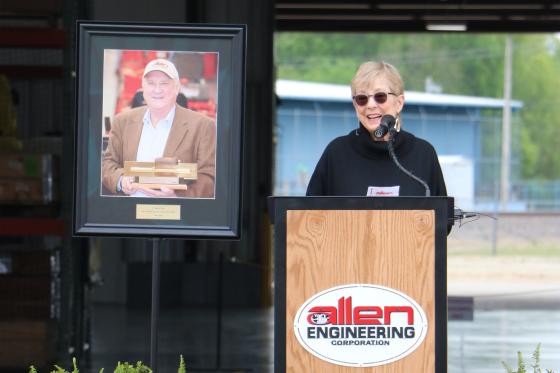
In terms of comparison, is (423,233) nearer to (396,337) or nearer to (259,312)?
(396,337)

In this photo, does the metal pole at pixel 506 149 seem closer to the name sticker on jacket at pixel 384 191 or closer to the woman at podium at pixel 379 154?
the woman at podium at pixel 379 154

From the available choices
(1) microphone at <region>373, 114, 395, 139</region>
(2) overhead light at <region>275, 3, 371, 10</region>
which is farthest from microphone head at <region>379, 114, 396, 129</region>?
(2) overhead light at <region>275, 3, 371, 10</region>

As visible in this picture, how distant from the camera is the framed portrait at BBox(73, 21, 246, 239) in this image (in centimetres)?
441

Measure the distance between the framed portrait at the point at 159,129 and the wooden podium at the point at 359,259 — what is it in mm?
824

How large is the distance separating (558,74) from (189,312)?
45937 millimetres

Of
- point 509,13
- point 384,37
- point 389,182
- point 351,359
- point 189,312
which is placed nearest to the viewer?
point 351,359

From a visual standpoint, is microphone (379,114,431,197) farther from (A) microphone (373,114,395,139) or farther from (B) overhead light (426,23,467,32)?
(B) overhead light (426,23,467,32)

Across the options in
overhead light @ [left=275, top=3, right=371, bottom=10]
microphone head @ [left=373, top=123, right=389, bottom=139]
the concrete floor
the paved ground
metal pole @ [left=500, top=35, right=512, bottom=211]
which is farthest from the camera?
metal pole @ [left=500, top=35, right=512, bottom=211]

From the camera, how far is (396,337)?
11.8ft

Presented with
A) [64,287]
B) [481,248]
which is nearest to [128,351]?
[64,287]

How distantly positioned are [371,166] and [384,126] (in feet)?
0.81

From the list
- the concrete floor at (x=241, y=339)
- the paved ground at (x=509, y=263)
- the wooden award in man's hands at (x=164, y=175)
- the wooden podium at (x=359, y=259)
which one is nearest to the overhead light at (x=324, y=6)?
the paved ground at (x=509, y=263)

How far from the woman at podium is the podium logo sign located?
2.58 feet

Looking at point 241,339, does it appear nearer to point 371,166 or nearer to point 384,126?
point 371,166
